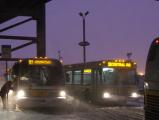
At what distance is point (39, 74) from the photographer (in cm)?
2639

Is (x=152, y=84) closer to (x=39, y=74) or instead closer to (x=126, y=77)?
(x=39, y=74)

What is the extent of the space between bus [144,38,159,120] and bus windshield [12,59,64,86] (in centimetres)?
1282

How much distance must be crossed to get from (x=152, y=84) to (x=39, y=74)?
13921 millimetres

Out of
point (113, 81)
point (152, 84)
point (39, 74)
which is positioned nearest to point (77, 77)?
point (113, 81)

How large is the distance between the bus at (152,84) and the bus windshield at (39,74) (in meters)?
12.8

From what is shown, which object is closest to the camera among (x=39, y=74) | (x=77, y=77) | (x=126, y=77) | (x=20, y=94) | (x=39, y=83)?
(x=20, y=94)

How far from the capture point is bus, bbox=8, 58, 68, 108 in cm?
2555

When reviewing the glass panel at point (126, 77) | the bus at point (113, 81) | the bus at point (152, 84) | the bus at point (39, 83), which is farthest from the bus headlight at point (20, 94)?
the bus at point (152, 84)

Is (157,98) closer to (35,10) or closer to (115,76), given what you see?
(115,76)

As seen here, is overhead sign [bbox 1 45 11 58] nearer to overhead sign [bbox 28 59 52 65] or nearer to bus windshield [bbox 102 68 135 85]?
bus windshield [bbox 102 68 135 85]

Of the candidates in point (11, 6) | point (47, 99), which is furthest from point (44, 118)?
point (11, 6)

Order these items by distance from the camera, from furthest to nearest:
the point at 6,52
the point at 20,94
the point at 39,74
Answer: the point at 6,52 → the point at 39,74 → the point at 20,94

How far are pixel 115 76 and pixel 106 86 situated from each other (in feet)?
Result: 2.45

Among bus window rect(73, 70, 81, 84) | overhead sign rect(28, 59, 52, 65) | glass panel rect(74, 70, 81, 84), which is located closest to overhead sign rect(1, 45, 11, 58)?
bus window rect(73, 70, 81, 84)
